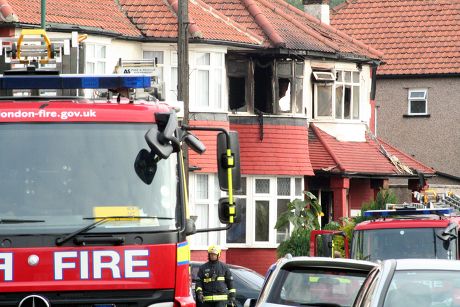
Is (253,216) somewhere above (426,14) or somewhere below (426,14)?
below

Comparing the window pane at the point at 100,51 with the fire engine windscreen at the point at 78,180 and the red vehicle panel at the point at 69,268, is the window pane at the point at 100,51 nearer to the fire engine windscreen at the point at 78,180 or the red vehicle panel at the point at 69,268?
the fire engine windscreen at the point at 78,180

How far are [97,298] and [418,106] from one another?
46273 millimetres

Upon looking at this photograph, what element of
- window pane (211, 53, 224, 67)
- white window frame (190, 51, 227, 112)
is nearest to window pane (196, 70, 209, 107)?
white window frame (190, 51, 227, 112)

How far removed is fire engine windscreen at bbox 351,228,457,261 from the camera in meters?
23.1

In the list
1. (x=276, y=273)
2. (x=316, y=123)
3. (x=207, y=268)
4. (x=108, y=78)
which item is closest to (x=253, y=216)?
(x=316, y=123)

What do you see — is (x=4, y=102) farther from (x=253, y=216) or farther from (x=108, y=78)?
(x=253, y=216)

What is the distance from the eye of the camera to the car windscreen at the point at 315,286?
15789 millimetres

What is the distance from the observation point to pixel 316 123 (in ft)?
150

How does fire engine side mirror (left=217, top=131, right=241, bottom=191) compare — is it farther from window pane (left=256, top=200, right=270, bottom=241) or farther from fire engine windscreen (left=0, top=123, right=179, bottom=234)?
window pane (left=256, top=200, right=270, bottom=241)

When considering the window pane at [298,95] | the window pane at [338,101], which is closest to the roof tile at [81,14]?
the window pane at [298,95]

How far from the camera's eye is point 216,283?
75.8 ft

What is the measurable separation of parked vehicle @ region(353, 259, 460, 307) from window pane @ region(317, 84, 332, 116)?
3304 centimetres

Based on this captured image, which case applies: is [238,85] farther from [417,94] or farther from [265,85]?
[417,94]

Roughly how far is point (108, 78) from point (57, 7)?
2342 centimetres
